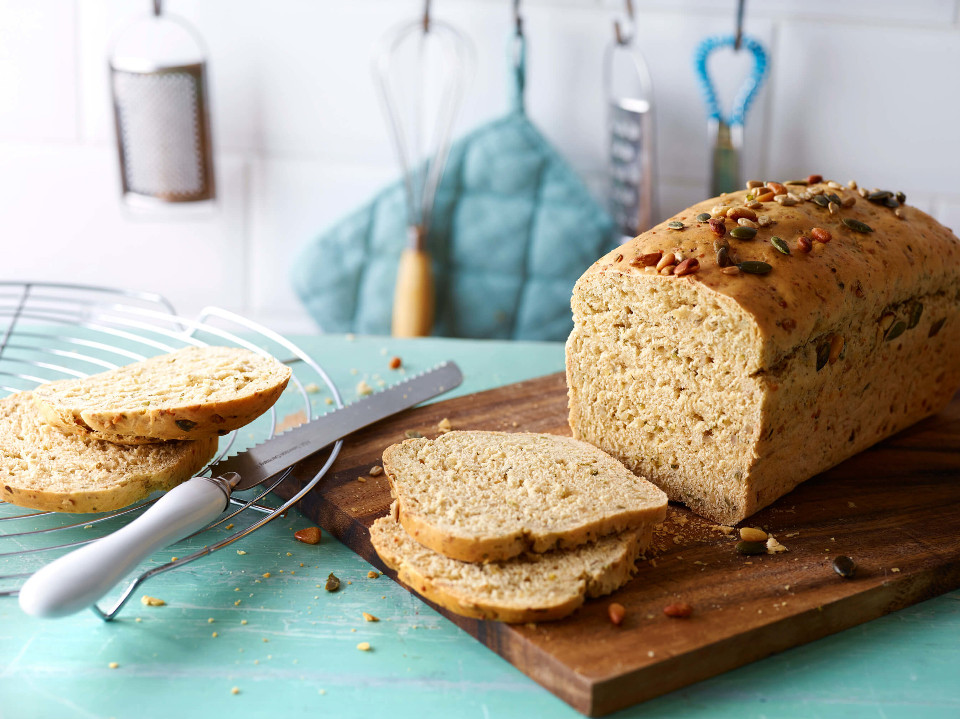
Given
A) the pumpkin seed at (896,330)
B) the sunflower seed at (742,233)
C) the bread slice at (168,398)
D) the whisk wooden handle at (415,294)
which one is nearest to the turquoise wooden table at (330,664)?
the bread slice at (168,398)

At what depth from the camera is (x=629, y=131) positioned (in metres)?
3.59

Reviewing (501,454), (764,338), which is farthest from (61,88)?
(764,338)

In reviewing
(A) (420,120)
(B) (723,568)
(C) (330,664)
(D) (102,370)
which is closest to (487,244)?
(A) (420,120)

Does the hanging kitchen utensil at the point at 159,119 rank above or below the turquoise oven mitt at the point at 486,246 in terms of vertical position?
above

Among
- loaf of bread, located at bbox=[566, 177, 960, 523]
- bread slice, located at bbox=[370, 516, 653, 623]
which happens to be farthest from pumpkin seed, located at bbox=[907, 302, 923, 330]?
bread slice, located at bbox=[370, 516, 653, 623]

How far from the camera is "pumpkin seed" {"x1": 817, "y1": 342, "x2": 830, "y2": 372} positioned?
6.73ft

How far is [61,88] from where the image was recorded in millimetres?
3939

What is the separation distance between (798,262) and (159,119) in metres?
2.55

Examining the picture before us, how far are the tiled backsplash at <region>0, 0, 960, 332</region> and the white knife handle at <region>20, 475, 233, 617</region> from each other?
2.52 meters

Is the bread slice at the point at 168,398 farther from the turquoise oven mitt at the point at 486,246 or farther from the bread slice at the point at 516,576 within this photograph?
→ the turquoise oven mitt at the point at 486,246

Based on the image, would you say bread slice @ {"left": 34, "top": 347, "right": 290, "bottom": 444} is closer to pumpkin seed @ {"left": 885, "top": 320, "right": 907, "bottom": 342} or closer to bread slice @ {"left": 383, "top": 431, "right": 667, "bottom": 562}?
bread slice @ {"left": 383, "top": 431, "right": 667, "bottom": 562}

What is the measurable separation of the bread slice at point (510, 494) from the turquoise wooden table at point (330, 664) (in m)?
0.16

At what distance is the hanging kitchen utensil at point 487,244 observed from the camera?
12.2 feet

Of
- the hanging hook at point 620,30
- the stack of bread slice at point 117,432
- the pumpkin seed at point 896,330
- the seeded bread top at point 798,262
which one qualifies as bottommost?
the stack of bread slice at point 117,432
